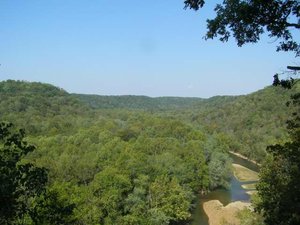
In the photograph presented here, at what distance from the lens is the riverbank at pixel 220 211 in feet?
149

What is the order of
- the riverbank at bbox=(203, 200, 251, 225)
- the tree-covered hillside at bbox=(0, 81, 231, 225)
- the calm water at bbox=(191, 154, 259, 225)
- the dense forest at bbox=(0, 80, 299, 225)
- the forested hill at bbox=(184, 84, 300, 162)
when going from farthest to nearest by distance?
the forested hill at bbox=(184, 84, 300, 162) → the calm water at bbox=(191, 154, 259, 225) → the riverbank at bbox=(203, 200, 251, 225) → the tree-covered hillside at bbox=(0, 81, 231, 225) → the dense forest at bbox=(0, 80, 299, 225)

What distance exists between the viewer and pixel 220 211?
48.9 meters

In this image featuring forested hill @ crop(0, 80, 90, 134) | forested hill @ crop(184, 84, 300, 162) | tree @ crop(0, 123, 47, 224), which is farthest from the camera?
forested hill @ crop(184, 84, 300, 162)

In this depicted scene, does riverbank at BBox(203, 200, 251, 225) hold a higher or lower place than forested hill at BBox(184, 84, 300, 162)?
lower

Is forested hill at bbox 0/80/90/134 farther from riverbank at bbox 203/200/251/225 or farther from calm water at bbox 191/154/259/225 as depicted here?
riverbank at bbox 203/200/251/225

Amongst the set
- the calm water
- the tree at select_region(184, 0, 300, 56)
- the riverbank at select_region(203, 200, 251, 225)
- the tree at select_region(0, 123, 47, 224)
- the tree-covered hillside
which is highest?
the tree at select_region(184, 0, 300, 56)

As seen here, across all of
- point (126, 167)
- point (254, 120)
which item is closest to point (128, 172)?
point (126, 167)

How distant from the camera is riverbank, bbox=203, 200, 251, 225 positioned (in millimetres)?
45406

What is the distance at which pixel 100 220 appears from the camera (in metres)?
36.7

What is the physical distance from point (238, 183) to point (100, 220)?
40845 mm

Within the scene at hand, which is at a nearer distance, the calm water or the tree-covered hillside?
the tree-covered hillside

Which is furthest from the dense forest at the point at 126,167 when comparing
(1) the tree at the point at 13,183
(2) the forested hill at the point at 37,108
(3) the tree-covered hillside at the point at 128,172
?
(2) the forested hill at the point at 37,108

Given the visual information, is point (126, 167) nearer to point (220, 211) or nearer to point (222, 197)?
point (220, 211)

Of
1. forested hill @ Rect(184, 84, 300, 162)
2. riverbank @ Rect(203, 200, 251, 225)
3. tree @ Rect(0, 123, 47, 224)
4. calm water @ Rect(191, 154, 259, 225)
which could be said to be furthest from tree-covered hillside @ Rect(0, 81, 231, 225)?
forested hill @ Rect(184, 84, 300, 162)
